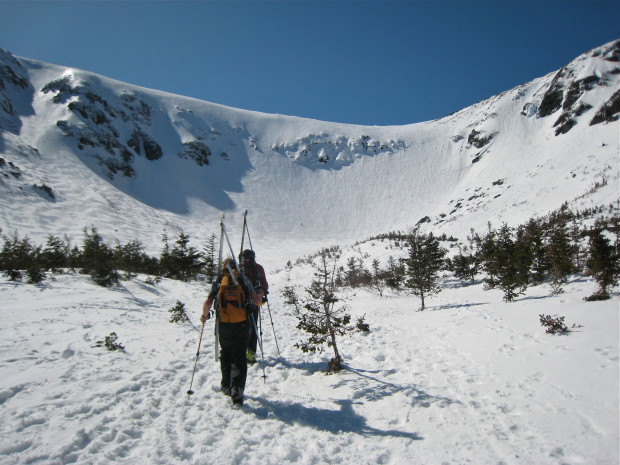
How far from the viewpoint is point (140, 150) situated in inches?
2682

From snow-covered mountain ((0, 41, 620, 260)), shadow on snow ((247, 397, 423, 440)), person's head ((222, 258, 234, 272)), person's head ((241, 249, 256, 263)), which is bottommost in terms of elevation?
shadow on snow ((247, 397, 423, 440))

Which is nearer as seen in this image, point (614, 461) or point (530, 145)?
point (614, 461)

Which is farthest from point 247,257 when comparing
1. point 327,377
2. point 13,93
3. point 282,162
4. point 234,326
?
point 13,93

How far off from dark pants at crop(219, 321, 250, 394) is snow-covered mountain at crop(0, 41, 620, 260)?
33103mm

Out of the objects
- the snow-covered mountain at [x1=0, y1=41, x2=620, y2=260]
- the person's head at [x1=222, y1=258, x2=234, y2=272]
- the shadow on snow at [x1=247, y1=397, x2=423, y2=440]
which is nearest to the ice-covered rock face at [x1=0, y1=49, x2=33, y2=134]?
the snow-covered mountain at [x1=0, y1=41, x2=620, y2=260]

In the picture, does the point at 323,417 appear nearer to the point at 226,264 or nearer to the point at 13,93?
the point at 226,264

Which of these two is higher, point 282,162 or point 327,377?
point 282,162

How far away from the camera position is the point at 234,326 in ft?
15.2

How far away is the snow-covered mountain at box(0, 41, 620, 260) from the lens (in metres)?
39.4

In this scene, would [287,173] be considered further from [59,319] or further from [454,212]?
[59,319]

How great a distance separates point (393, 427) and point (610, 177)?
39.6m

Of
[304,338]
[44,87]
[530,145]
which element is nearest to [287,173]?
[530,145]

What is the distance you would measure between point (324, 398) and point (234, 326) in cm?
201

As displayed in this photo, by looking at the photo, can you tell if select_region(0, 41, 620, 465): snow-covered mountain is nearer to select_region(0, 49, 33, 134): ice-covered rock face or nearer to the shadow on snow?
the shadow on snow
